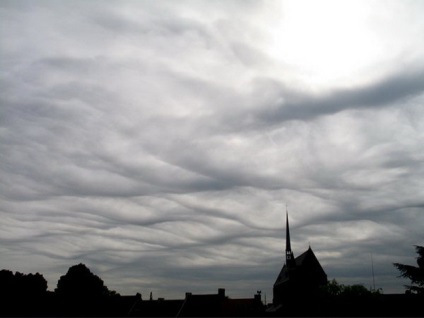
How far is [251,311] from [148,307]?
23.4 meters

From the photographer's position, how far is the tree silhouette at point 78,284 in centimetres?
9500

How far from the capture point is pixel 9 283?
91812 mm

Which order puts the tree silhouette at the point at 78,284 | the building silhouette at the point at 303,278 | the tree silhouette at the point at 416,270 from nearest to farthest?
the tree silhouette at the point at 416,270
the tree silhouette at the point at 78,284
the building silhouette at the point at 303,278

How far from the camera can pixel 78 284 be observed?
315ft

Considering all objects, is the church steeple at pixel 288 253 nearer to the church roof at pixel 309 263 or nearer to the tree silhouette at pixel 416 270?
the church roof at pixel 309 263

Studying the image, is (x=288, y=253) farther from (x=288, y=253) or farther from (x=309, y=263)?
(x=309, y=263)

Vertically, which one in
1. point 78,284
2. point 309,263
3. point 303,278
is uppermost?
point 309,263

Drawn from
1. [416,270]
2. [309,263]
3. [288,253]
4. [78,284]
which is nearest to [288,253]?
[288,253]

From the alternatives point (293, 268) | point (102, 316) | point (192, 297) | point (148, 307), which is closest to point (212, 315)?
point (192, 297)

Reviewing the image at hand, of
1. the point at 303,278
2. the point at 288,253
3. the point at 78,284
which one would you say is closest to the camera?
the point at 78,284

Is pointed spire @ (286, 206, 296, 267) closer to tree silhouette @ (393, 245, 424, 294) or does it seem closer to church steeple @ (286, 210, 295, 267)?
church steeple @ (286, 210, 295, 267)

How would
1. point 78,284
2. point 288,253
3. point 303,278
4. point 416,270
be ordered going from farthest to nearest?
point 288,253, point 303,278, point 78,284, point 416,270

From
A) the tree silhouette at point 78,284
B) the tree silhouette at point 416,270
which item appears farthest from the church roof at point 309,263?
the tree silhouette at point 416,270

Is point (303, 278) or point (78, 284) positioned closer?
point (78, 284)
